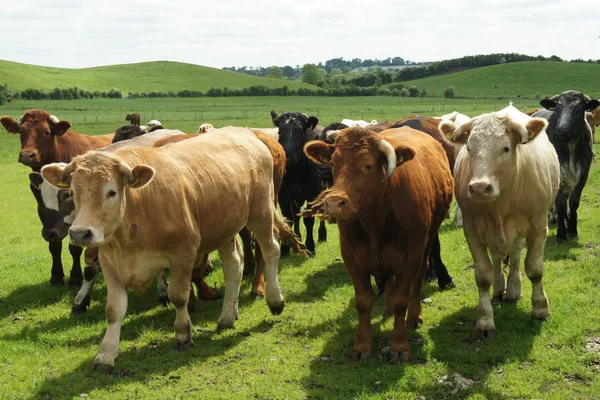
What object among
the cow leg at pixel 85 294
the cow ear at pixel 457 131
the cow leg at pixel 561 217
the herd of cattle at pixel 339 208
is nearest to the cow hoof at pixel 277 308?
the herd of cattle at pixel 339 208

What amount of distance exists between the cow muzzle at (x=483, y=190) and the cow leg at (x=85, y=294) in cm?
485

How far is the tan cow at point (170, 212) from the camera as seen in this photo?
5715mm

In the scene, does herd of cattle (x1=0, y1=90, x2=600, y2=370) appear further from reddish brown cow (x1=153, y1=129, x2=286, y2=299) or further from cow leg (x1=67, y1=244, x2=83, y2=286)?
cow leg (x1=67, y1=244, x2=83, y2=286)

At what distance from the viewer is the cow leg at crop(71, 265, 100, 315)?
8320 mm

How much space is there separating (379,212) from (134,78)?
400ft

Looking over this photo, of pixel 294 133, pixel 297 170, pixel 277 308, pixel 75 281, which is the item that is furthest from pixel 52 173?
pixel 297 170

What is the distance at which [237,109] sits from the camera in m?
69.6

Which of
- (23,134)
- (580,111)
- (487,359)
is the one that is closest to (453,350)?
(487,359)

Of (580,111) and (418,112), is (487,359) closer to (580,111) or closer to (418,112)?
(580,111)

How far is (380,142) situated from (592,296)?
3.68 metres

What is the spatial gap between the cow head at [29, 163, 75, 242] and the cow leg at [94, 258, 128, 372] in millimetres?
2334

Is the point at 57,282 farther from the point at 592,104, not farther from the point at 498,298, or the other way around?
the point at 592,104

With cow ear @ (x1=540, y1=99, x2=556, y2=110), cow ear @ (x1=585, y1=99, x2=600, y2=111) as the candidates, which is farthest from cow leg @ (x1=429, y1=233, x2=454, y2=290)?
cow ear @ (x1=585, y1=99, x2=600, y2=111)

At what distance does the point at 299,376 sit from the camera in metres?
6.11
